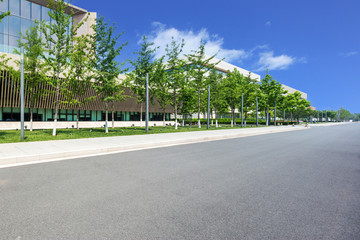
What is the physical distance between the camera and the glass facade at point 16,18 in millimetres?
33906

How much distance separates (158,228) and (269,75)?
173 ft

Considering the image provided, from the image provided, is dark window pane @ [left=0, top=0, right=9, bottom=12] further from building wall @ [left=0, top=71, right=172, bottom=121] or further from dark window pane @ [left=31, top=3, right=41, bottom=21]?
building wall @ [left=0, top=71, right=172, bottom=121]

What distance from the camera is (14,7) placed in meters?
35.4

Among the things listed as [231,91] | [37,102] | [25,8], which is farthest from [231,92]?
[25,8]

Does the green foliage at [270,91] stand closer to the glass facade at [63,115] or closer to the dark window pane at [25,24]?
the glass facade at [63,115]

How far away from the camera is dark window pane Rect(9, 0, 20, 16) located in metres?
35.0

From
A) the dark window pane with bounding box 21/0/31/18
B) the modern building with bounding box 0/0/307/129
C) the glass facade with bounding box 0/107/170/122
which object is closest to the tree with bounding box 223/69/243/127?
the modern building with bounding box 0/0/307/129

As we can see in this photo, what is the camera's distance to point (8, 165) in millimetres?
6660

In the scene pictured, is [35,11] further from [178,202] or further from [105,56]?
[178,202]

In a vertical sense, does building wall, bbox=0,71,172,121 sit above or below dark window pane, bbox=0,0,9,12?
below

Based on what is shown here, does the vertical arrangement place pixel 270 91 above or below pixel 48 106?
above

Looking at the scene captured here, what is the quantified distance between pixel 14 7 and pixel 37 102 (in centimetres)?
2114

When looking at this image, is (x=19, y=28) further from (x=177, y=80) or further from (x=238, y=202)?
(x=238, y=202)

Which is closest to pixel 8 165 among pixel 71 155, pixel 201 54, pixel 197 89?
pixel 71 155
